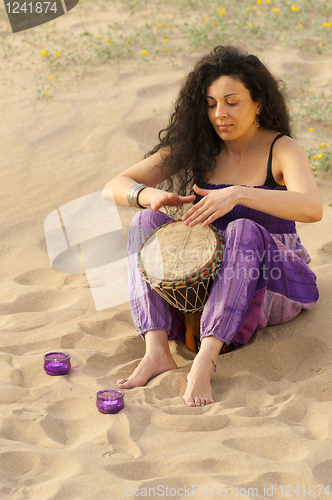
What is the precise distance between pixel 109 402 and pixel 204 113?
1.58 meters

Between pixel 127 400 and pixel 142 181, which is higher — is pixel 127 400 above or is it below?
below

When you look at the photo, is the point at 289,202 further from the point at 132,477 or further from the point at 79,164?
the point at 79,164

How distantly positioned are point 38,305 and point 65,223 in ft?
3.83

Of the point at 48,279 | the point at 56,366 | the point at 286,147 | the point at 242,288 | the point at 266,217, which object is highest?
the point at 286,147

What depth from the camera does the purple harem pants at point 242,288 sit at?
2430 millimetres

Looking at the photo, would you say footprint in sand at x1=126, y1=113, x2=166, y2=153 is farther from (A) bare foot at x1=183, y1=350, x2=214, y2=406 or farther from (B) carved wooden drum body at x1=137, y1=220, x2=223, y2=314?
(A) bare foot at x1=183, y1=350, x2=214, y2=406

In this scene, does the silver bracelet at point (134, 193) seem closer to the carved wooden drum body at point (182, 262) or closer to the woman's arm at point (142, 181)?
the woman's arm at point (142, 181)

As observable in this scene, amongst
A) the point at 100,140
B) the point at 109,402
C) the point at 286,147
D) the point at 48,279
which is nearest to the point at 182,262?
the point at 109,402

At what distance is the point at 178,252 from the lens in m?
2.52

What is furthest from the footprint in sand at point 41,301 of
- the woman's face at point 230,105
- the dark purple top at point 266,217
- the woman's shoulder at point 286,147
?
the woman's shoulder at point 286,147

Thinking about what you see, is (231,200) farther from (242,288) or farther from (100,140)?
(100,140)

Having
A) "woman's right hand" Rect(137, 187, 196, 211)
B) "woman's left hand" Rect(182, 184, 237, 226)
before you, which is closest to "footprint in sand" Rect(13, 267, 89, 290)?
"woman's right hand" Rect(137, 187, 196, 211)

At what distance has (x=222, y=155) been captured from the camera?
3.07 metres

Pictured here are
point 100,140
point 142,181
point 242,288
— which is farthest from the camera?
point 100,140
